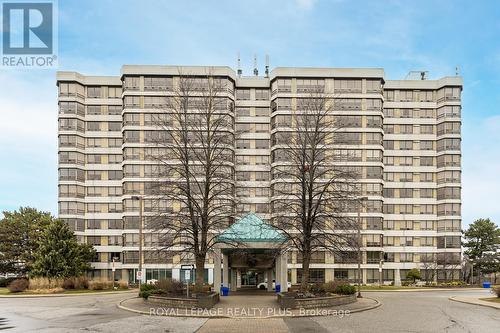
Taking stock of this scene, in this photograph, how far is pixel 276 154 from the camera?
240ft

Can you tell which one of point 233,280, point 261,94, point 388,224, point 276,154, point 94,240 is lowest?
point 233,280

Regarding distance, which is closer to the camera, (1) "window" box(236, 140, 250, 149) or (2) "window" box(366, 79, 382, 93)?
(2) "window" box(366, 79, 382, 93)

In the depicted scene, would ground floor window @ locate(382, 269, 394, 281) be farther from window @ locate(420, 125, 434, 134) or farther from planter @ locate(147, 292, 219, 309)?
planter @ locate(147, 292, 219, 309)

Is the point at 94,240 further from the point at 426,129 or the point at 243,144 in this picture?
the point at 426,129

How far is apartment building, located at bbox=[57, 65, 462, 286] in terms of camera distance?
7488cm

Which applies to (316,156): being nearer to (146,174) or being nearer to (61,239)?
(61,239)

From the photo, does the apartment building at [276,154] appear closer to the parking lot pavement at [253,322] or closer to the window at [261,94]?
the window at [261,94]

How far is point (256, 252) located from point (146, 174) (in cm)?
3782

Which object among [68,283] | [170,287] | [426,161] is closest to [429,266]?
[426,161]

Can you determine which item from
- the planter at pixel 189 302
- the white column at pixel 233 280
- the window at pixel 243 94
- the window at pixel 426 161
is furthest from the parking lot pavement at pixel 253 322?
the window at pixel 243 94

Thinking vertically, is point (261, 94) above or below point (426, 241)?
above

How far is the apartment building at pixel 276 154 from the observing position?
74.9m

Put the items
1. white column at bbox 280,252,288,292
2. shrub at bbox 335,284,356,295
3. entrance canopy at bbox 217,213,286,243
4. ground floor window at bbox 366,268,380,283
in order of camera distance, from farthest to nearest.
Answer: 1. ground floor window at bbox 366,268,380,283
2. white column at bbox 280,252,288,292
3. entrance canopy at bbox 217,213,286,243
4. shrub at bbox 335,284,356,295

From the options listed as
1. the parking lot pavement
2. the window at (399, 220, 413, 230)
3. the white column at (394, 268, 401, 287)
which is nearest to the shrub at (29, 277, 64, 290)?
the parking lot pavement
